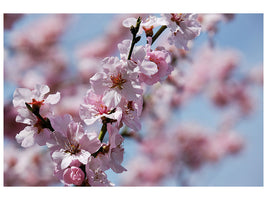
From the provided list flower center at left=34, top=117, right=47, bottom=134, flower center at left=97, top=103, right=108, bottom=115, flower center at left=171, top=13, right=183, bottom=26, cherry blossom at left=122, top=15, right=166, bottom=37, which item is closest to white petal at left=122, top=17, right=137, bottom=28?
cherry blossom at left=122, top=15, right=166, bottom=37

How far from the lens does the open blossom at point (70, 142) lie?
2.12ft

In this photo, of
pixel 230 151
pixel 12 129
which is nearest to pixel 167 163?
pixel 230 151

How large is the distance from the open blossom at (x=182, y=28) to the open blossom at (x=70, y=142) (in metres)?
0.34

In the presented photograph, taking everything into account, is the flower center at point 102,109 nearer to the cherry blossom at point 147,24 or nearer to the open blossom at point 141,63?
the open blossom at point 141,63

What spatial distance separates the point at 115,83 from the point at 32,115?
0.22m

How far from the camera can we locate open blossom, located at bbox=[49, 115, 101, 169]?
2.12 ft

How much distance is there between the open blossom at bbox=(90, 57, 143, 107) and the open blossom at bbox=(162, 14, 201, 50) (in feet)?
0.61

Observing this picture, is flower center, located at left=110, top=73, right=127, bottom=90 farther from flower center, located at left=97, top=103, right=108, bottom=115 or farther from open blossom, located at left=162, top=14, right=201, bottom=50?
open blossom, located at left=162, top=14, right=201, bottom=50

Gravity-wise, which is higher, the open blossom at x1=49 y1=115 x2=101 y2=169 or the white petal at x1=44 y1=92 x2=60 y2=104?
the white petal at x1=44 y1=92 x2=60 y2=104

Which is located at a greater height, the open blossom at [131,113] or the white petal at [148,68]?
the white petal at [148,68]

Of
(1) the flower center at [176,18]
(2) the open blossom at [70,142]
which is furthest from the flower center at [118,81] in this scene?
(1) the flower center at [176,18]

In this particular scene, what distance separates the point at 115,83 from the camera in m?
0.67

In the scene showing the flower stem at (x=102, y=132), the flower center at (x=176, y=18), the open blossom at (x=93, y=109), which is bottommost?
the flower stem at (x=102, y=132)

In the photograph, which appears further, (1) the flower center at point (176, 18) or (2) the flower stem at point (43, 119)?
(1) the flower center at point (176, 18)
